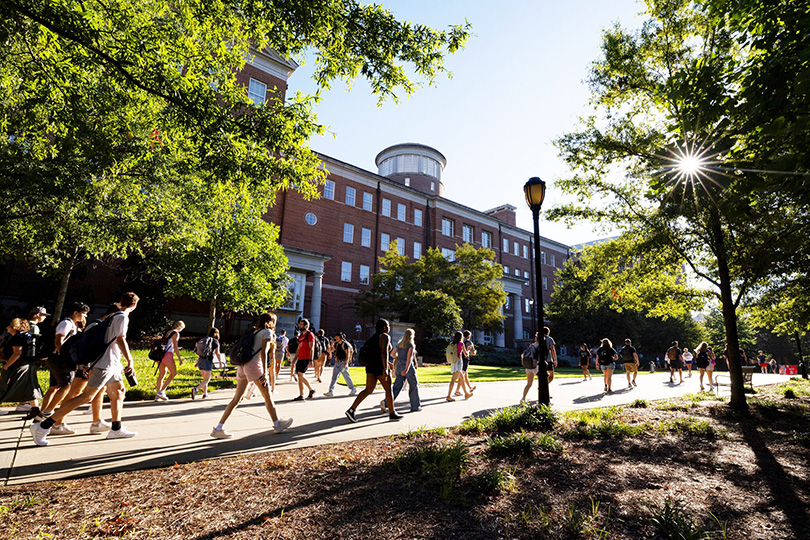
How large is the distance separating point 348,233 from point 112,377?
3410 cm

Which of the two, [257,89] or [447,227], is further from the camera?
[447,227]

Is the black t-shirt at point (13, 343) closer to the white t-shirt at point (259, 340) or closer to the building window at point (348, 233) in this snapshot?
the white t-shirt at point (259, 340)

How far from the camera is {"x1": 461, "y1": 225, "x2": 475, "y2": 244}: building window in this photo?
49822 millimetres

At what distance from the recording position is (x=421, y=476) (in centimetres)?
429

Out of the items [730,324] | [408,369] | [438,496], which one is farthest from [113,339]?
[730,324]

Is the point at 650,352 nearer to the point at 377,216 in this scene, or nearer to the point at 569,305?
the point at 569,305

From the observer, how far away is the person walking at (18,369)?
6578 mm

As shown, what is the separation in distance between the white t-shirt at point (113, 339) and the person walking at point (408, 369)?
451 cm

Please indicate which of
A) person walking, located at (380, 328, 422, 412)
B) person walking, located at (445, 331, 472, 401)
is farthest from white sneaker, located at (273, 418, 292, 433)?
person walking, located at (445, 331, 472, 401)

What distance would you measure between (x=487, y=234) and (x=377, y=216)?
17705 millimetres

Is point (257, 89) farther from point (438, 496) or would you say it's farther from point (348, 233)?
point (438, 496)

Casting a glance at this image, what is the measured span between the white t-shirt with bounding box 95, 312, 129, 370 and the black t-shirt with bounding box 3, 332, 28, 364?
90.7 inches

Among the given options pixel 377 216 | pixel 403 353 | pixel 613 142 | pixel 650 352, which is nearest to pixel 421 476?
pixel 403 353

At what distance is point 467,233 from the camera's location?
5078 cm
